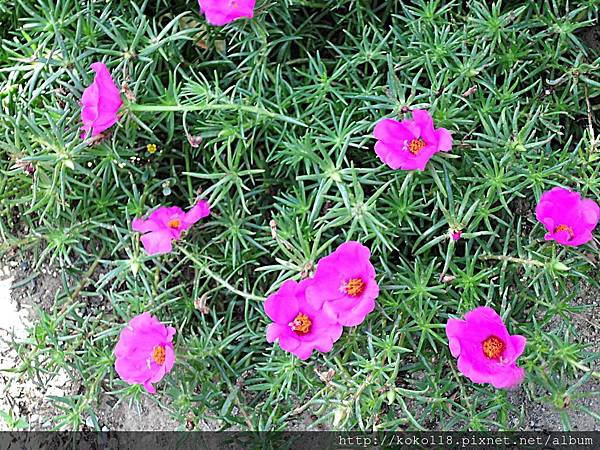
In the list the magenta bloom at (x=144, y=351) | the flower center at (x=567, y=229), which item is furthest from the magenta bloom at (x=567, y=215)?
the magenta bloom at (x=144, y=351)

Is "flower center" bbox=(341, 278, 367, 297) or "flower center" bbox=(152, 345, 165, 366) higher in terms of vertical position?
"flower center" bbox=(341, 278, 367, 297)

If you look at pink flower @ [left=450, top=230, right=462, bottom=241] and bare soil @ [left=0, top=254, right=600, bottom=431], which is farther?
bare soil @ [left=0, top=254, right=600, bottom=431]

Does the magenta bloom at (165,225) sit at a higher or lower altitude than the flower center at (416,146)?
lower

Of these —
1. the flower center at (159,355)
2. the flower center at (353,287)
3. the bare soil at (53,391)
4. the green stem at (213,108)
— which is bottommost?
the bare soil at (53,391)

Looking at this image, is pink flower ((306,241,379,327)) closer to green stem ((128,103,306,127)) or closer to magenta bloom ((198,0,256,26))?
green stem ((128,103,306,127))

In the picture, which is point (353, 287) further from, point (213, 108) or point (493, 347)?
point (213, 108)

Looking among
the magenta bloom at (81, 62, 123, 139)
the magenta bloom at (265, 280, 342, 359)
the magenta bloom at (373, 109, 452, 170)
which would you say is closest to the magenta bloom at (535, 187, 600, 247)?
the magenta bloom at (373, 109, 452, 170)

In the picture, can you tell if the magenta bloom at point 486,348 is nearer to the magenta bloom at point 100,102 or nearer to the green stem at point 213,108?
the green stem at point 213,108

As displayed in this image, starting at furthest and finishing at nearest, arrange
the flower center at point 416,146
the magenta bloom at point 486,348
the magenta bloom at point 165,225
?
the magenta bloom at point 165,225, the flower center at point 416,146, the magenta bloom at point 486,348
